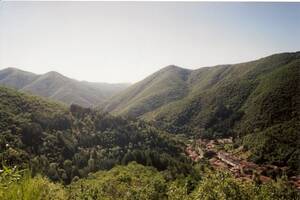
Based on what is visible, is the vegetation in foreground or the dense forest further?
the dense forest

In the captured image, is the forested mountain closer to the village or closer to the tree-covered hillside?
the village

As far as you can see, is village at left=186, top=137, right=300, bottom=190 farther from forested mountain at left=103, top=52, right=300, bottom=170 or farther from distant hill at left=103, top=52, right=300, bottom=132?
distant hill at left=103, top=52, right=300, bottom=132

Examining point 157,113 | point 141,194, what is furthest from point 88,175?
point 157,113

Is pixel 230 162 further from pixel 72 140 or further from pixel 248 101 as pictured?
pixel 248 101

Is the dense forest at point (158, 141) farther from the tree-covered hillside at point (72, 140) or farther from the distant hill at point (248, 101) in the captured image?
the distant hill at point (248, 101)

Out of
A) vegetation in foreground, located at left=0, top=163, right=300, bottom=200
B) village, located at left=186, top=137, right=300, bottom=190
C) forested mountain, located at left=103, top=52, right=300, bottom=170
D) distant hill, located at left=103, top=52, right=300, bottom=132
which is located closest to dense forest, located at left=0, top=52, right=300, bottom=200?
vegetation in foreground, located at left=0, top=163, right=300, bottom=200

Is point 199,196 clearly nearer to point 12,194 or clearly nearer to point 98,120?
point 12,194

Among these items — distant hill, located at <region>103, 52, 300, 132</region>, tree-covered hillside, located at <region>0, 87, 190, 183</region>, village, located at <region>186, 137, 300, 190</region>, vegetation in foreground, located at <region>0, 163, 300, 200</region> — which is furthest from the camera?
distant hill, located at <region>103, 52, 300, 132</region>

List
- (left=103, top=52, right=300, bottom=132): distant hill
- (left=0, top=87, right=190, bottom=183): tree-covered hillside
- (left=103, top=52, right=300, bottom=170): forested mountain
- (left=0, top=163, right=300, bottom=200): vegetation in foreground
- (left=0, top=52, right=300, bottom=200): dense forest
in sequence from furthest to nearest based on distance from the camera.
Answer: (left=103, top=52, right=300, bottom=132): distant hill < (left=103, top=52, right=300, bottom=170): forested mountain < (left=0, top=87, right=190, bottom=183): tree-covered hillside < (left=0, top=52, right=300, bottom=200): dense forest < (left=0, top=163, right=300, bottom=200): vegetation in foreground

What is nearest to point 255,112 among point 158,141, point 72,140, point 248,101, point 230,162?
point 248,101

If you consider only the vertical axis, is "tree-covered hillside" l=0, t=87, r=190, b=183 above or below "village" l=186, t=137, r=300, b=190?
above

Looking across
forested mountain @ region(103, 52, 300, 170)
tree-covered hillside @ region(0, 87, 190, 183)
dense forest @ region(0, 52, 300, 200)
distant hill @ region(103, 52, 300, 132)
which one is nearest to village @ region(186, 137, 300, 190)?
dense forest @ region(0, 52, 300, 200)
